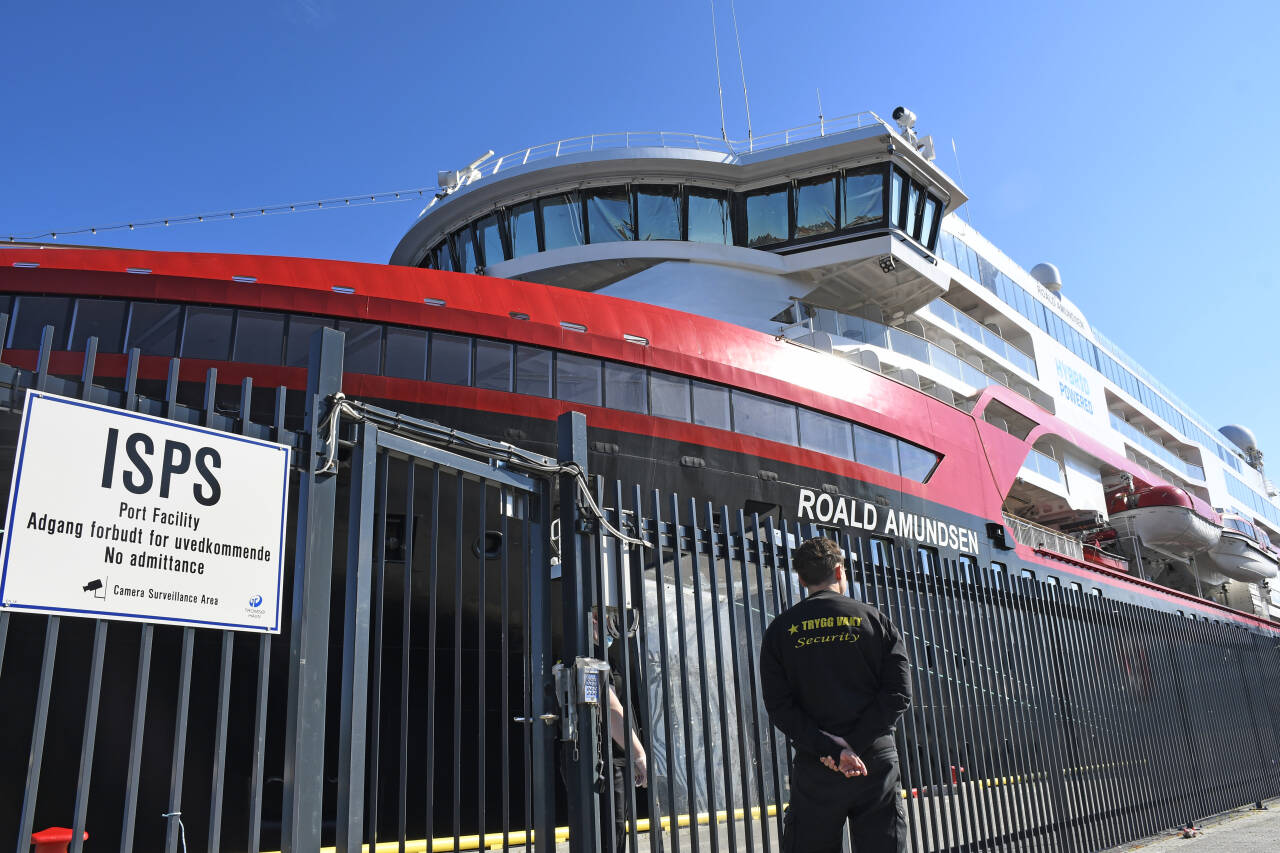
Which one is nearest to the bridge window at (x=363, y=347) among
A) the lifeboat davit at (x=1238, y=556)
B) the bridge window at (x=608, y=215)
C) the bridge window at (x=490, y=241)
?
the bridge window at (x=608, y=215)

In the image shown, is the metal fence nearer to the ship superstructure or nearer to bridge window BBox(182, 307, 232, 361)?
bridge window BBox(182, 307, 232, 361)

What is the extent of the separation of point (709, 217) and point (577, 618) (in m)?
15.4

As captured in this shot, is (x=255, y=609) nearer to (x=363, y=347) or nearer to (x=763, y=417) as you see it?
(x=363, y=347)

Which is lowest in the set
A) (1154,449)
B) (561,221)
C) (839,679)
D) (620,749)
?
(620,749)

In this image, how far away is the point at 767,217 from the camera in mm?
18469

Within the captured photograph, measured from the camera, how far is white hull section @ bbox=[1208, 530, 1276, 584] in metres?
27.9

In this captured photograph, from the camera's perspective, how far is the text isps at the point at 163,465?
8.43ft

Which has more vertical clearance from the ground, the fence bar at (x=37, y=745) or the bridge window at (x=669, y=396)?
the bridge window at (x=669, y=396)

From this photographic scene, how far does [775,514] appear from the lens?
10812mm

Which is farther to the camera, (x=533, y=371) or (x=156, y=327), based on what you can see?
(x=533, y=371)

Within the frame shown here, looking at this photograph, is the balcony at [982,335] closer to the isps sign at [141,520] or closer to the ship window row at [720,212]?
the ship window row at [720,212]

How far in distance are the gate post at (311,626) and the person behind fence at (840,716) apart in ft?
5.68

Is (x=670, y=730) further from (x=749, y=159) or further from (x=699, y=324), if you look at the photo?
(x=749, y=159)

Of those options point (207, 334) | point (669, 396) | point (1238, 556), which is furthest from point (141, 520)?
point (1238, 556)
